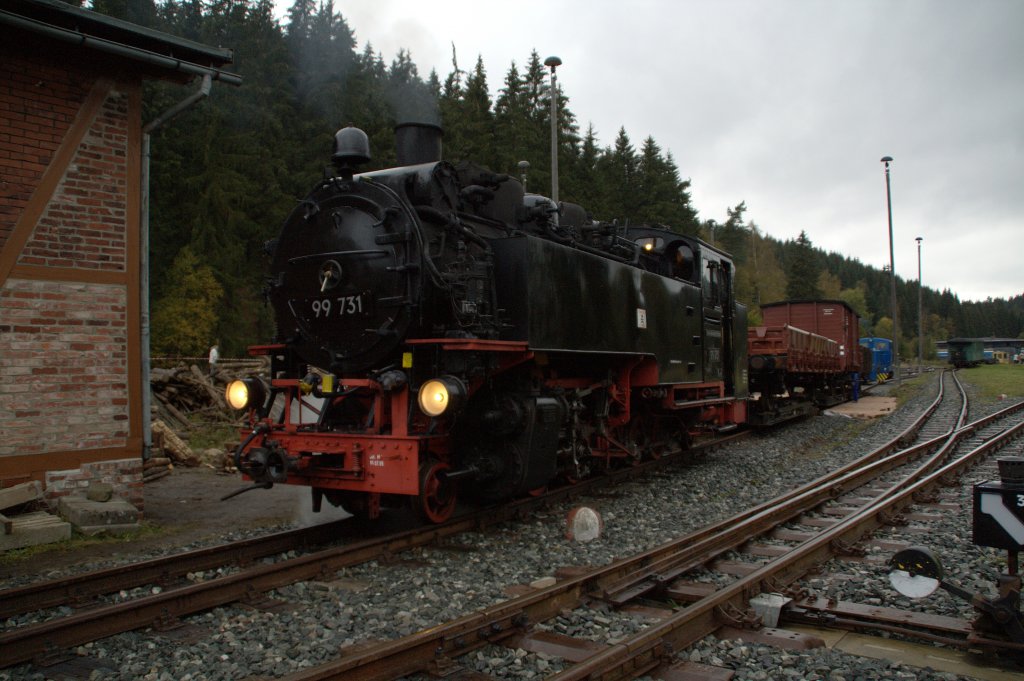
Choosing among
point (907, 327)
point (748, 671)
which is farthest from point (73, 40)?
point (907, 327)

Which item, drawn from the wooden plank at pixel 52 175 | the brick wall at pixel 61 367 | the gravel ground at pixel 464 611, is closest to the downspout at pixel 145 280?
the brick wall at pixel 61 367

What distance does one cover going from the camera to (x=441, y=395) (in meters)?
5.09

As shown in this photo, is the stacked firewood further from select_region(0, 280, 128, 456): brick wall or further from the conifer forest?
the conifer forest

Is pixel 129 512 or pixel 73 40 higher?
pixel 73 40

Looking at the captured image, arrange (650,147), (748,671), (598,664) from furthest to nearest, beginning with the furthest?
(650,147)
(748,671)
(598,664)

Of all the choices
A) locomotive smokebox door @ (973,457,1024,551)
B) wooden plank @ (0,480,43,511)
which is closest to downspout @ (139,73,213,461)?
wooden plank @ (0,480,43,511)

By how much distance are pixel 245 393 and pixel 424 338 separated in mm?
1571

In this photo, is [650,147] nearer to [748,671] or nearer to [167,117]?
[167,117]

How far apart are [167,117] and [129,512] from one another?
3.61 m

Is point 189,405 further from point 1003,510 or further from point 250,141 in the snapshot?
point 250,141

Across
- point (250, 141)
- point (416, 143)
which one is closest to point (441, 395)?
point (416, 143)

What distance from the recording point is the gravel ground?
3.34 m

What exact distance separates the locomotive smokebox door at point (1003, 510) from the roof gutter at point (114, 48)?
6949 millimetres

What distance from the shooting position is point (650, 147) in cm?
4419
